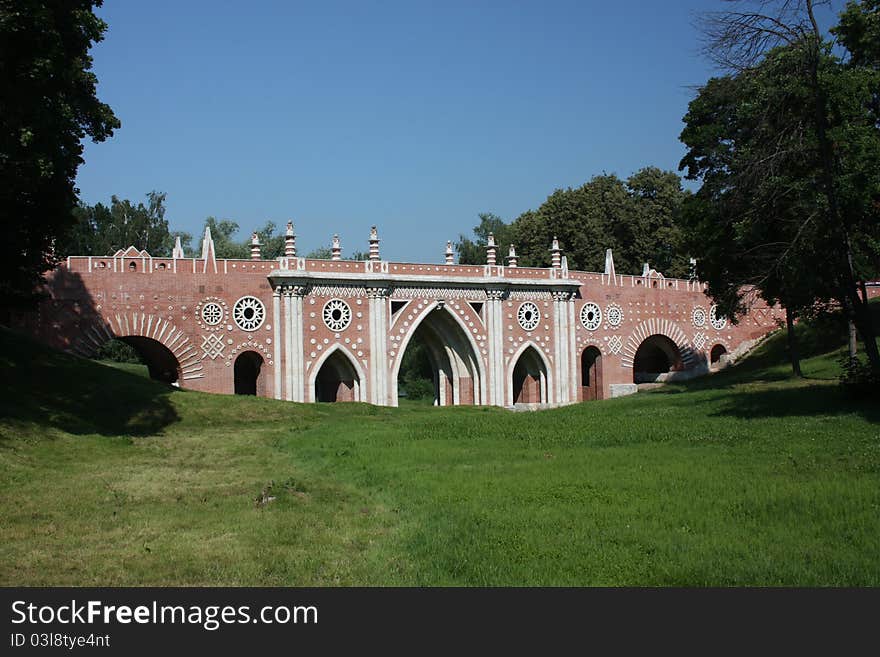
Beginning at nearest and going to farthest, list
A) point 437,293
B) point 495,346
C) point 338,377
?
point 338,377 → point 437,293 → point 495,346

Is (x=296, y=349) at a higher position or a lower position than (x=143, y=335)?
lower

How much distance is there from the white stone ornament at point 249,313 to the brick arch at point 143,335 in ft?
6.43

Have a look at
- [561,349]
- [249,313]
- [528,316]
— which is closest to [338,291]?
[249,313]

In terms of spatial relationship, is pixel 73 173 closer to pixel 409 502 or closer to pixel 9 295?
pixel 9 295

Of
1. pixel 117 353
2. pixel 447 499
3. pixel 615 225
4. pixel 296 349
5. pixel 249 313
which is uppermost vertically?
pixel 615 225

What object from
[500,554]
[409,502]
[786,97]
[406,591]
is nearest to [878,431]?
[786,97]

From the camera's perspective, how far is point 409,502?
11.8 metres

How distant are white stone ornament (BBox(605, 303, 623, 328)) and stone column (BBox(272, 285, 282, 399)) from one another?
52.6 ft

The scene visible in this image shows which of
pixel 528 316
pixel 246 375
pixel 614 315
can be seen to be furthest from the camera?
pixel 614 315

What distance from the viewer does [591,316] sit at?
41938 millimetres

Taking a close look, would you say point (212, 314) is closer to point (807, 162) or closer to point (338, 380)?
point (338, 380)

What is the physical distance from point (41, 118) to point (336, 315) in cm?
1978

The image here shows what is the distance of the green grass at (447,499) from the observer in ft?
27.5

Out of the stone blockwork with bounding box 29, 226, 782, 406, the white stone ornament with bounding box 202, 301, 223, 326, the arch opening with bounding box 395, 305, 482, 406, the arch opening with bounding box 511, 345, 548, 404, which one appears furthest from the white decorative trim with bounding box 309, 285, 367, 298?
the arch opening with bounding box 511, 345, 548, 404
